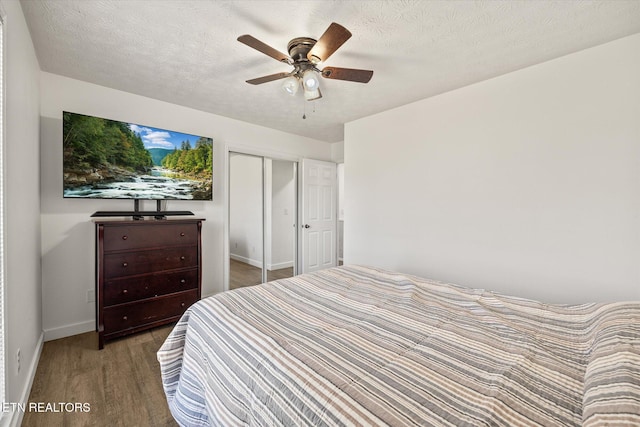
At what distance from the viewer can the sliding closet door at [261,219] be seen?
3676mm

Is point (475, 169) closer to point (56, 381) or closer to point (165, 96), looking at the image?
point (165, 96)

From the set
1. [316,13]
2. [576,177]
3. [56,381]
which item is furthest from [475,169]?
[56,381]

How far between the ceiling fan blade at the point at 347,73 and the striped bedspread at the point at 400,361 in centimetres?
146

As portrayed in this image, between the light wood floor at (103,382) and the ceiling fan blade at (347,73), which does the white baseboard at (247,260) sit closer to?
the light wood floor at (103,382)

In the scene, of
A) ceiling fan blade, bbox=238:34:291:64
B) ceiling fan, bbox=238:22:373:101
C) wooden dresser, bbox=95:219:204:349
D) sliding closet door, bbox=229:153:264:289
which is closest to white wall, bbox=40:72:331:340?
wooden dresser, bbox=95:219:204:349

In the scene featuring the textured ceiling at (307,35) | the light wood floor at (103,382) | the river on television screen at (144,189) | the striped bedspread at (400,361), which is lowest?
the light wood floor at (103,382)

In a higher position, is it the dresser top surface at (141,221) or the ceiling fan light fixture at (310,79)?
the ceiling fan light fixture at (310,79)

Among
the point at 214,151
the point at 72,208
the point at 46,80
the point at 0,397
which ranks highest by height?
the point at 46,80

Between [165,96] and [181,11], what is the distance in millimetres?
1502

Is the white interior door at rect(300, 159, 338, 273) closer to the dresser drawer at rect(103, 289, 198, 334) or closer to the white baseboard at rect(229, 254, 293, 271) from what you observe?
the white baseboard at rect(229, 254, 293, 271)

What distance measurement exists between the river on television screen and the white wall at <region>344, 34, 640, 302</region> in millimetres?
2374

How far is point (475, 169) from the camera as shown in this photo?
256cm

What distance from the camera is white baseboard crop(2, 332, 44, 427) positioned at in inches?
54.2

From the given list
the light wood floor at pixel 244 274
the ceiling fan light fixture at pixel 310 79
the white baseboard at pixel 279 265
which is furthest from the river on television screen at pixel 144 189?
the ceiling fan light fixture at pixel 310 79
